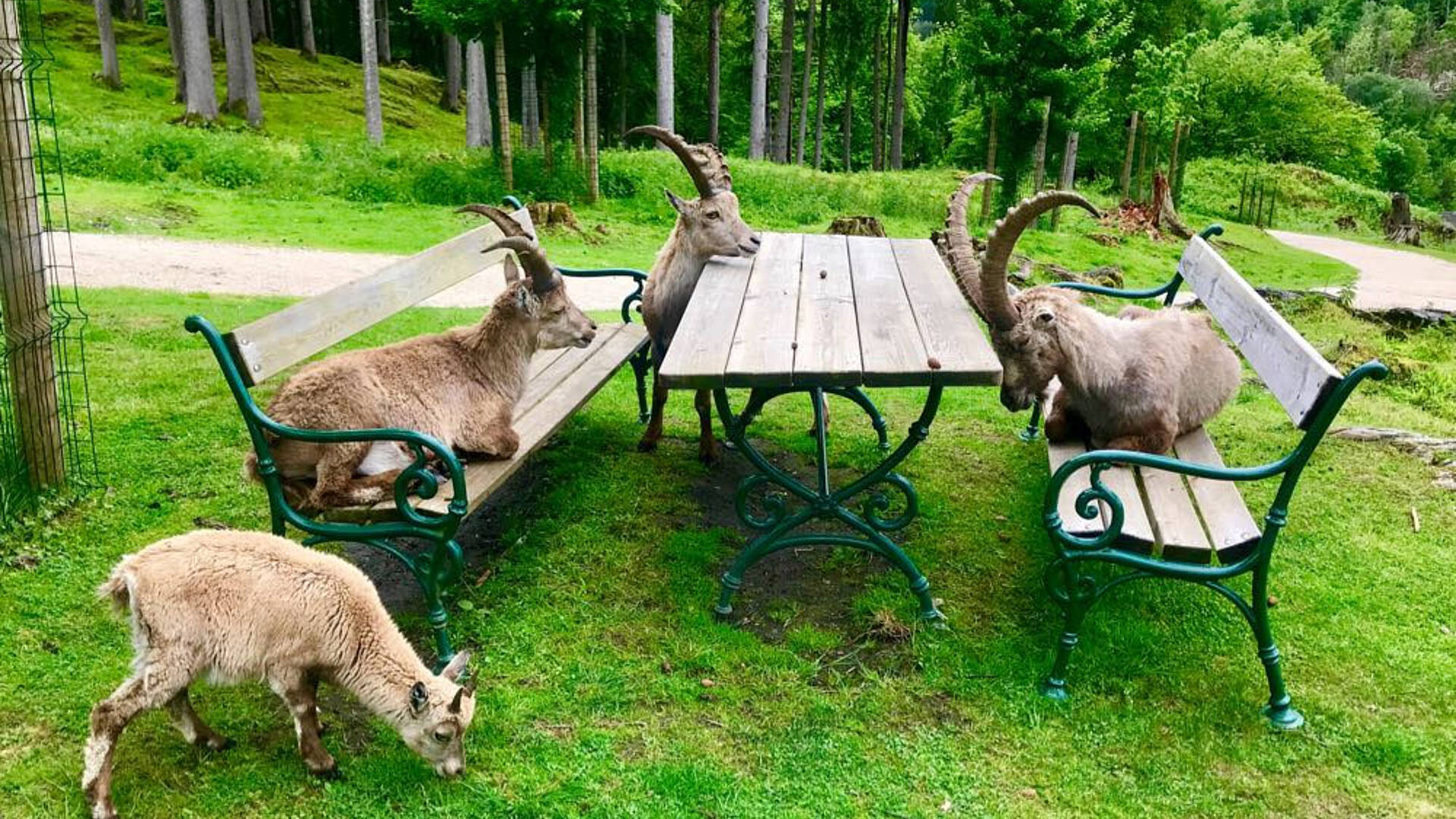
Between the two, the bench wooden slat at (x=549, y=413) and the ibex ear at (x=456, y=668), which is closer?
the ibex ear at (x=456, y=668)

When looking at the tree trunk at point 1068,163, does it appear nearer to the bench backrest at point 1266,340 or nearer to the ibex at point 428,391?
the bench backrest at point 1266,340

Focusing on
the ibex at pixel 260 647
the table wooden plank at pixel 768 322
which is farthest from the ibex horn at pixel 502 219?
the ibex at pixel 260 647

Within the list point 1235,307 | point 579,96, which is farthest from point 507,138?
point 1235,307

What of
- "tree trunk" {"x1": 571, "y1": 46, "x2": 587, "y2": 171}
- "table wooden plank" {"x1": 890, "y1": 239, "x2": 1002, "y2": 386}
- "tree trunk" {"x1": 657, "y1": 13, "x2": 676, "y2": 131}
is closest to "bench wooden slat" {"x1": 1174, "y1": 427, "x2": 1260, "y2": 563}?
"table wooden plank" {"x1": 890, "y1": 239, "x2": 1002, "y2": 386}

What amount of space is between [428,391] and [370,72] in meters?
20.6

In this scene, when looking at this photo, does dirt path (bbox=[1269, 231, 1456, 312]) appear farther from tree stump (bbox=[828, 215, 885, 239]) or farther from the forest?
tree stump (bbox=[828, 215, 885, 239])

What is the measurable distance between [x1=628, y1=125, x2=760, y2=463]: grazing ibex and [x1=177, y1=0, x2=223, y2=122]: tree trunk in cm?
2100

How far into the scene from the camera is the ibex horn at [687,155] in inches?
256

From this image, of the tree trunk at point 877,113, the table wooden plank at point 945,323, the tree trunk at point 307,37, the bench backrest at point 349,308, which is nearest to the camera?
the bench backrest at point 349,308

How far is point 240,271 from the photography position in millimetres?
12195

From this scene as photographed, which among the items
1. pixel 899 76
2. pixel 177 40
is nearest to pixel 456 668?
pixel 899 76

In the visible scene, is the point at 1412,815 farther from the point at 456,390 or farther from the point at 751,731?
the point at 456,390

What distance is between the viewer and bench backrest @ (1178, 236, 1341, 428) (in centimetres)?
379

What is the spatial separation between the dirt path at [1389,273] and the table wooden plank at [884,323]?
8723 mm
